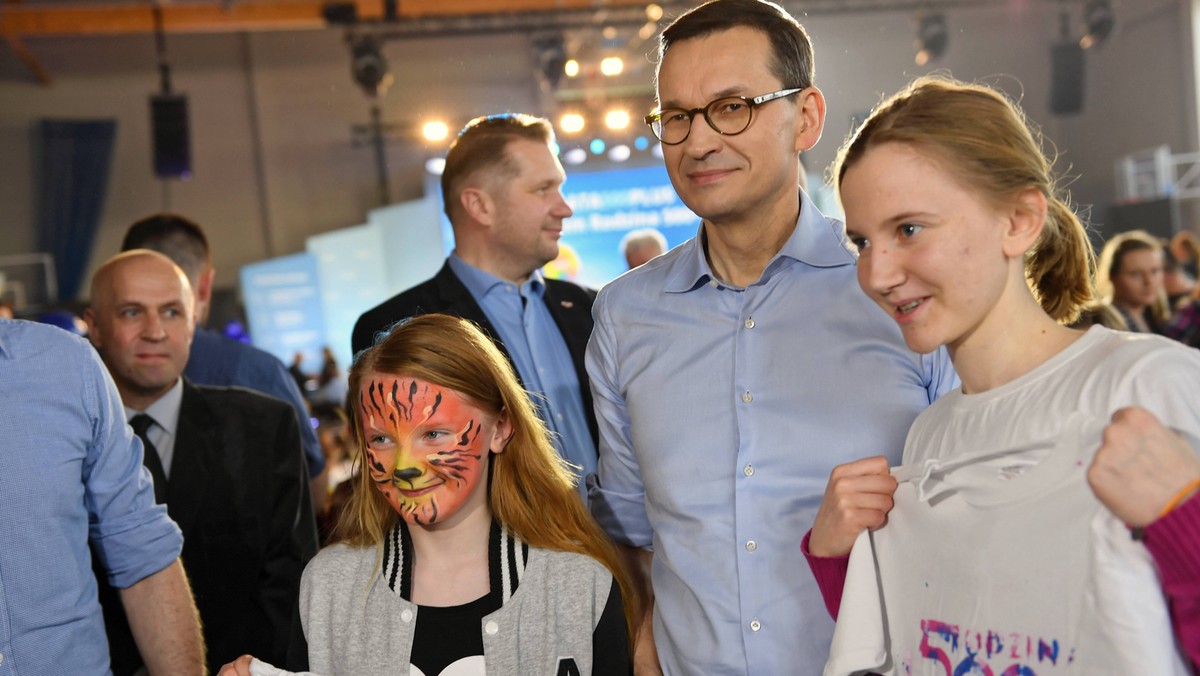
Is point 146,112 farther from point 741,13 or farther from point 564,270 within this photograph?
point 741,13

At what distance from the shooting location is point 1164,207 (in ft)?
34.6

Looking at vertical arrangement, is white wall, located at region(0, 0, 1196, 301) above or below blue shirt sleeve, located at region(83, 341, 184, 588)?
above

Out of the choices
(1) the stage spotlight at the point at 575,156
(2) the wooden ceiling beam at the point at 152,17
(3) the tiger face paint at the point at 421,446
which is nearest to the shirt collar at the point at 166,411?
(3) the tiger face paint at the point at 421,446

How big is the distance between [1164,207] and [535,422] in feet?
33.5

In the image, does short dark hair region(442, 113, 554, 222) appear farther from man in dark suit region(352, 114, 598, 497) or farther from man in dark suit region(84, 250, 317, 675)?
man in dark suit region(84, 250, 317, 675)

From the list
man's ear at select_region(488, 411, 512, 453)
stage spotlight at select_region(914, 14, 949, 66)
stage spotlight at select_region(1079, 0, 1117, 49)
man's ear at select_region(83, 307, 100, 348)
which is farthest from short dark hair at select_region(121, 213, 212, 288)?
stage spotlight at select_region(1079, 0, 1117, 49)

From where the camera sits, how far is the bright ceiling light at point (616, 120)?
→ 11.3 meters

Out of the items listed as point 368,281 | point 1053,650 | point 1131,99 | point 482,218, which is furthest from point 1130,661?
point 1131,99

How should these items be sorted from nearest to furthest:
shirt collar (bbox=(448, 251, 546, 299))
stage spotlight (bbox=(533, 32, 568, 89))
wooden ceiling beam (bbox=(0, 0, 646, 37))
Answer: shirt collar (bbox=(448, 251, 546, 299)) < stage spotlight (bbox=(533, 32, 568, 89)) < wooden ceiling beam (bbox=(0, 0, 646, 37))

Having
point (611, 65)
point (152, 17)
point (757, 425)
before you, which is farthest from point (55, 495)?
point (152, 17)

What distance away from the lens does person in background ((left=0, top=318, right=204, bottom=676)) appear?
1841 mm

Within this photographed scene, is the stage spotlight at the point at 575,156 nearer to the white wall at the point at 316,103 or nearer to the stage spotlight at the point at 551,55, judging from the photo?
the stage spotlight at the point at 551,55

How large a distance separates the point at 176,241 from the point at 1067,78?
9.57 metres

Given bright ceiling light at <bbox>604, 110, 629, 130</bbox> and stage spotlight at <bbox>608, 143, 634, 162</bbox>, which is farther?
bright ceiling light at <bbox>604, 110, 629, 130</bbox>
